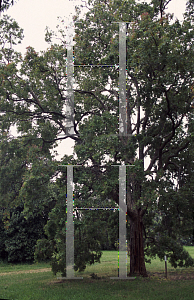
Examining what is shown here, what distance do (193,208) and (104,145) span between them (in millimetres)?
4568

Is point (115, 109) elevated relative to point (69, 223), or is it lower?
elevated

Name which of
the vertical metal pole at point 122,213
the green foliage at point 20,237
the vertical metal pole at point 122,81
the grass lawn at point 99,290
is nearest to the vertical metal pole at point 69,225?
the grass lawn at point 99,290

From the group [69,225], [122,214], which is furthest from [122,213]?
[69,225]

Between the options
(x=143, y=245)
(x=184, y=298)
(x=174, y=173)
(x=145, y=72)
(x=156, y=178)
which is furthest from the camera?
(x=174, y=173)

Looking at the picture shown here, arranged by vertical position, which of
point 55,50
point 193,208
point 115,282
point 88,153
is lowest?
point 115,282

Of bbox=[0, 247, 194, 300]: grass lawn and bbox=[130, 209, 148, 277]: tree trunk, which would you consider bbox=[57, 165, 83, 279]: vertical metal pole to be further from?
bbox=[130, 209, 148, 277]: tree trunk

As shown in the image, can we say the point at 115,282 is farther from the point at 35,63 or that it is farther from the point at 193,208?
the point at 35,63

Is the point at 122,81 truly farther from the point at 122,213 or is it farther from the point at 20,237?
the point at 20,237

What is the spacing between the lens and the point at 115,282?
11195 millimetres

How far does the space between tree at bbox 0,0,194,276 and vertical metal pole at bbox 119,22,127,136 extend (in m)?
0.22

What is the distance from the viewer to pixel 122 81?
11.3m

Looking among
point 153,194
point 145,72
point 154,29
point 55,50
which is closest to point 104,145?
point 153,194

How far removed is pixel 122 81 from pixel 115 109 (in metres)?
1.88

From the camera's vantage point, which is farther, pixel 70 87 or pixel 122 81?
pixel 70 87
